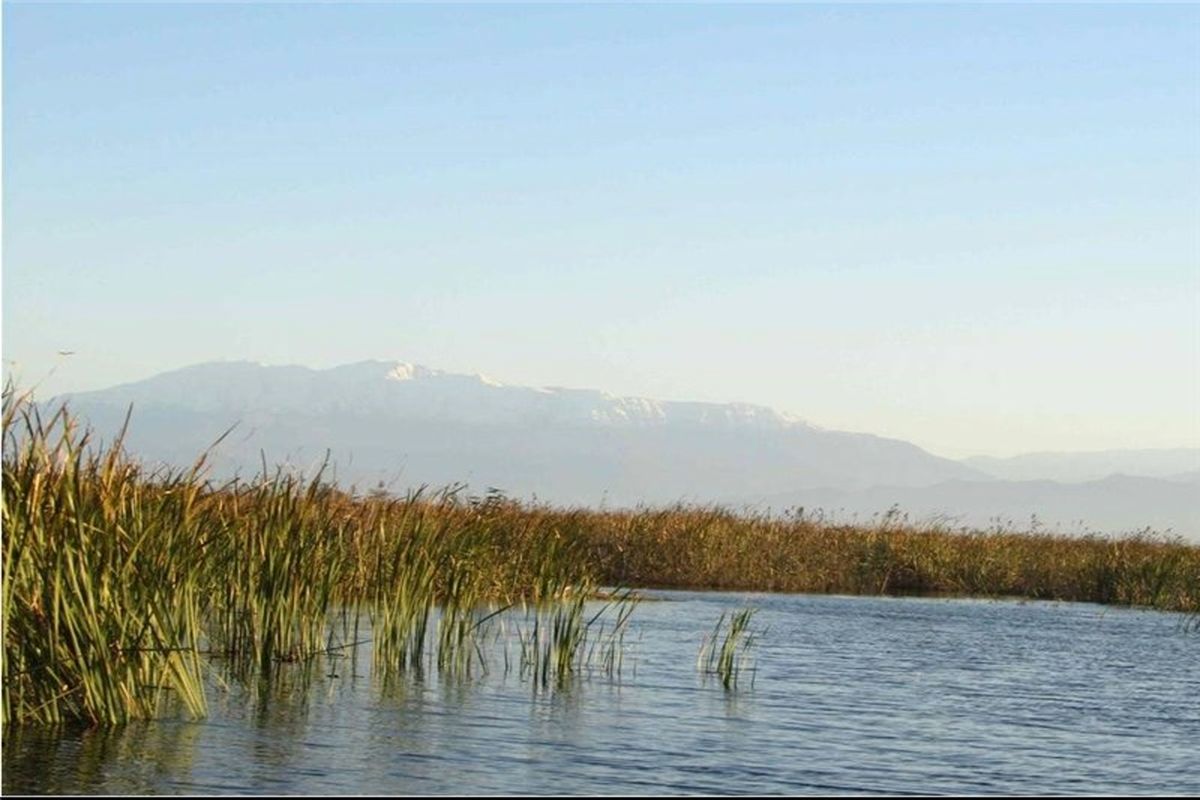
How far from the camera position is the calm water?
13180 millimetres

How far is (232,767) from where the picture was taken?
43.3 feet

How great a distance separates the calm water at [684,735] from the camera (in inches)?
519

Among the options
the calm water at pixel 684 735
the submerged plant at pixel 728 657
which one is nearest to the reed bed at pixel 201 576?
the calm water at pixel 684 735

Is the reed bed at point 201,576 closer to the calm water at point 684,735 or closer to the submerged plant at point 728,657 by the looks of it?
the calm water at point 684,735

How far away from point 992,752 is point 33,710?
29.1 ft

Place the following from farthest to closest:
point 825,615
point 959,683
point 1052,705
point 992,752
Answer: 1. point 825,615
2. point 959,683
3. point 1052,705
4. point 992,752

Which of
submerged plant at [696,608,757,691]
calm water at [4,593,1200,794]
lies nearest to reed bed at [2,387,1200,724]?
calm water at [4,593,1200,794]

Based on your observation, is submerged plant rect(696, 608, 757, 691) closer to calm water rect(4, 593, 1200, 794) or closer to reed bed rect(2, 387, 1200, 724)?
calm water rect(4, 593, 1200, 794)

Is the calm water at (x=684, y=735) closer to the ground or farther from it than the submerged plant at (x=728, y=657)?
closer to the ground

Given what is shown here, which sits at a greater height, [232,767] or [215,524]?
[215,524]

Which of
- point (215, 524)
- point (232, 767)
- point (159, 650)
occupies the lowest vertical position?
point (232, 767)

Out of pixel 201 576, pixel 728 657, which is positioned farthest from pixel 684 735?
pixel 201 576

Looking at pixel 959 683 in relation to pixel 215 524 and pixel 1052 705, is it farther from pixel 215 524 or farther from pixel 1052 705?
pixel 215 524

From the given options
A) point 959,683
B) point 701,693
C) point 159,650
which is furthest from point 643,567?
point 159,650
